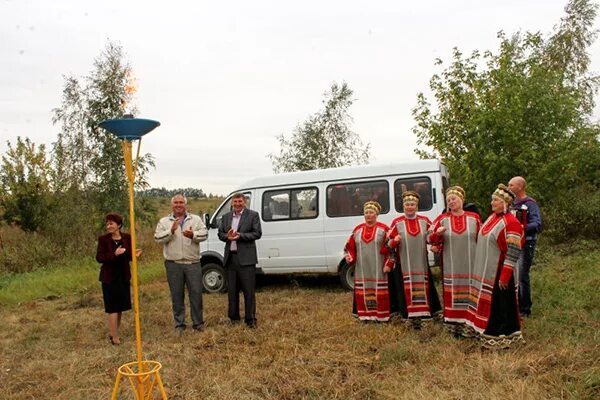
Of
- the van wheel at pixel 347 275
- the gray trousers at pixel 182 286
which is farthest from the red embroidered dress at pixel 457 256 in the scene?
the van wheel at pixel 347 275

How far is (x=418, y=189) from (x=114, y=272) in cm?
465

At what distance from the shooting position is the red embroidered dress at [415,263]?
18.4ft

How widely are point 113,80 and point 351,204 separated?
8047mm

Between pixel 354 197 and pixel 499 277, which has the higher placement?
pixel 354 197

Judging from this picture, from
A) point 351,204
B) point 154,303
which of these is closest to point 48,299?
point 154,303

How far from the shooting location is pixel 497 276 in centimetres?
473

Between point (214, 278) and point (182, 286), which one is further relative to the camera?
point (214, 278)

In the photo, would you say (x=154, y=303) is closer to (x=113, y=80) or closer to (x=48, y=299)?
(x=48, y=299)

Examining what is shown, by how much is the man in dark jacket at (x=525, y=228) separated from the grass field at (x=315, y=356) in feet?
0.92

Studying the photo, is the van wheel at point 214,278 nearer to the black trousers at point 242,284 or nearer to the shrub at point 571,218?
the black trousers at point 242,284

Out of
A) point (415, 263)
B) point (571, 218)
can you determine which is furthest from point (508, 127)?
point (415, 263)

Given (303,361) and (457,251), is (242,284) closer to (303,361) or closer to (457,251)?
(303,361)

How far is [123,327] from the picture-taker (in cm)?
666

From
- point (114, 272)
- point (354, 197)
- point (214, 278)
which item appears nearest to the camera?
point (114, 272)
